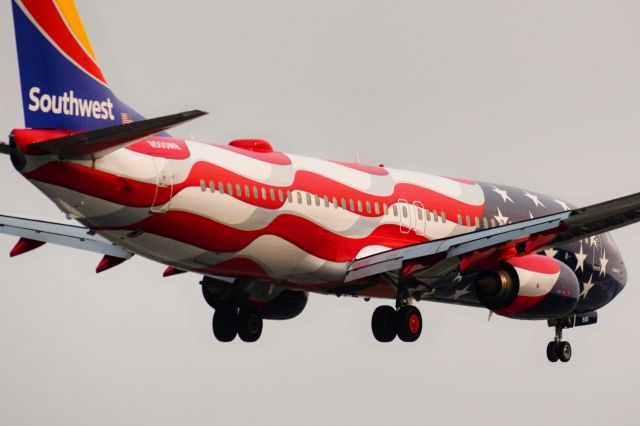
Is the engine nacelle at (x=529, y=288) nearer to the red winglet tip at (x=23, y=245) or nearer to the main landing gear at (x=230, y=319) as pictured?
the main landing gear at (x=230, y=319)

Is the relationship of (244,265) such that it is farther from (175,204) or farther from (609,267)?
(609,267)

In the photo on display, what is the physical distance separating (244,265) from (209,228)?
221 cm

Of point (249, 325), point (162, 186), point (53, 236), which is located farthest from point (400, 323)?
point (53, 236)

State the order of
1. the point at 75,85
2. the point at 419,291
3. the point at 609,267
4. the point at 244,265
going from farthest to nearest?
the point at 609,267
the point at 419,291
the point at 244,265
the point at 75,85

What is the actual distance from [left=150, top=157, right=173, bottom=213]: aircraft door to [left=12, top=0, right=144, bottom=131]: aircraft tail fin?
1.80m

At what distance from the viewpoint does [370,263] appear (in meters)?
48.2

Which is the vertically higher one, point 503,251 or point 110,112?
point 110,112

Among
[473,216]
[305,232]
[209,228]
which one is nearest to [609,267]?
[473,216]

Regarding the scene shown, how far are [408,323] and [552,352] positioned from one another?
357 inches

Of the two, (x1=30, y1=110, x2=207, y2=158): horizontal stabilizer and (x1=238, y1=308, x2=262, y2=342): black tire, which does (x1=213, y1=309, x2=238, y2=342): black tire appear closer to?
(x1=238, y1=308, x2=262, y2=342): black tire

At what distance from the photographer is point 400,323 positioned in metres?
48.5

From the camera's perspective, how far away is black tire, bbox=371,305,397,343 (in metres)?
49.6

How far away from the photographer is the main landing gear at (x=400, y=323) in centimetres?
4850

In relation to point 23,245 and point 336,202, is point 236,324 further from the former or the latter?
point 23,245
